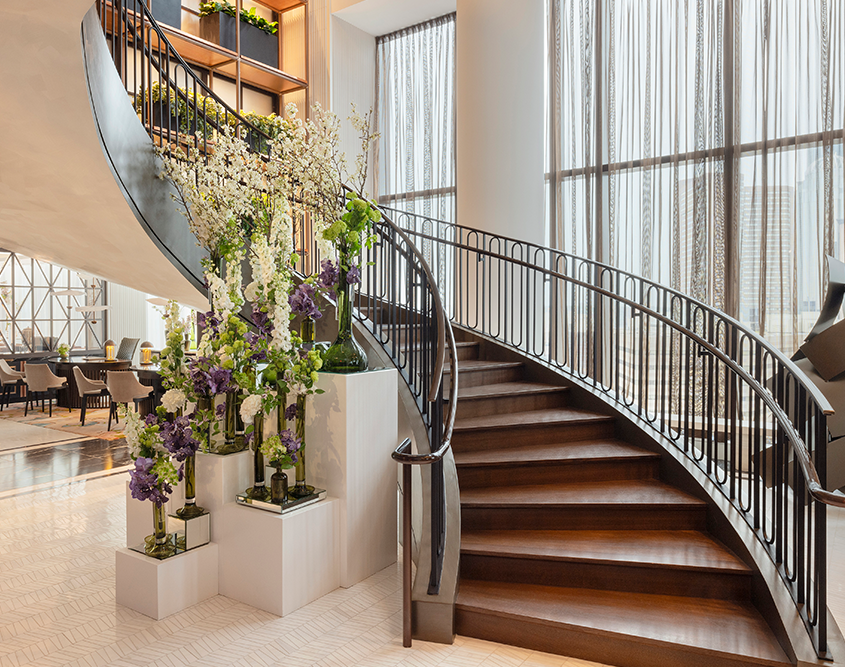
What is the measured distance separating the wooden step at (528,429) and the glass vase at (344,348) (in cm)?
87

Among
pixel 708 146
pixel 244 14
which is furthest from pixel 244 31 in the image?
pixel 708 146

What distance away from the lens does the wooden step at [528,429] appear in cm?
399

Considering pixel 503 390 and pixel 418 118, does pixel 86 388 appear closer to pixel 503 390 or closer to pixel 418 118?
pixel 418 118

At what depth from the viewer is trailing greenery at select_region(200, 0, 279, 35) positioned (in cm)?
834

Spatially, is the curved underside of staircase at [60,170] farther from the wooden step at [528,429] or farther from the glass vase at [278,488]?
the wooden step at [528,429]

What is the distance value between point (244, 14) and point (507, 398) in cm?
749

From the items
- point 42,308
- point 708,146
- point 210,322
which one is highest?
point 708,146

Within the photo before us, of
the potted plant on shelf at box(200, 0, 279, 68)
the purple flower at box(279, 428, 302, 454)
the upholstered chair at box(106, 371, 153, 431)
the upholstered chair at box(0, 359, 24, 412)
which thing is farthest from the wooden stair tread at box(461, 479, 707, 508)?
the upholstered chair at box(0, 359, 24, 412)

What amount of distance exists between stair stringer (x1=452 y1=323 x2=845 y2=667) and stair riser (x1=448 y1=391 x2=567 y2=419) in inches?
6.1

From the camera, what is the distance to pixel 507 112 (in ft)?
21.8

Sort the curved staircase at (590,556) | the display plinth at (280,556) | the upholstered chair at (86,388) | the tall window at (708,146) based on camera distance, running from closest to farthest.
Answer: the curved staircase at (590,556) → the display plinth at (280,556) → the tall window at (708,146) → the upholstered chair at (86,388)

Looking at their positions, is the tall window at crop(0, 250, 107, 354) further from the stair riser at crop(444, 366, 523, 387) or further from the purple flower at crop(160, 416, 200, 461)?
the purple flower at crop(160, 416, 200, 461)

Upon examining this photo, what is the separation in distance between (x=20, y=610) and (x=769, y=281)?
6.58m

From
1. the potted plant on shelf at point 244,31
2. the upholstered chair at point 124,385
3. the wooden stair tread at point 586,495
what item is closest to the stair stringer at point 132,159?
the wooden stair tread at point 586,495
